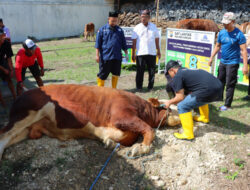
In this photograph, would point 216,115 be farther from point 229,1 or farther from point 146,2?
point 146,2

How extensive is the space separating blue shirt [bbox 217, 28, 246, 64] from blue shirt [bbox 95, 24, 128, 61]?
240 centimetres

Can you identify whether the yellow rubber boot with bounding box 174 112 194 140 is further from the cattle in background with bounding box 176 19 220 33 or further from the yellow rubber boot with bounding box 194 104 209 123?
the cattle in background with bounding box 176 19 220 33

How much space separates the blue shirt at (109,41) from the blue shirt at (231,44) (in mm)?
2400

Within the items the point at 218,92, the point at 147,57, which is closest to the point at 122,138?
the point at 218,92

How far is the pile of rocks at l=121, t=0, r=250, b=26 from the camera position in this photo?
731 inches

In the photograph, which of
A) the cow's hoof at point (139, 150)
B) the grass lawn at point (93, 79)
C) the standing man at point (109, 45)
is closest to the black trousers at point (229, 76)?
the grass lawn at point (93, 79)

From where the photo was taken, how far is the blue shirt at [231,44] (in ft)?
16.5

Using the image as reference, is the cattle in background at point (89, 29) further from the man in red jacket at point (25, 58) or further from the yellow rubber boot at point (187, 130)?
the yellow rubber boot at point (187, 130)

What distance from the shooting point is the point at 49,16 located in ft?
70.1

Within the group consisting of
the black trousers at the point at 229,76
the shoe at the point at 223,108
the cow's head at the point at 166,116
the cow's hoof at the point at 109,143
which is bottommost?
the shoe at the point at 223,108

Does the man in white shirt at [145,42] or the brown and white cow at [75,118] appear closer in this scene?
the brown and white cow at [75,118]

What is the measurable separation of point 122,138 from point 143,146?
339mm

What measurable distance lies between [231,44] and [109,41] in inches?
109

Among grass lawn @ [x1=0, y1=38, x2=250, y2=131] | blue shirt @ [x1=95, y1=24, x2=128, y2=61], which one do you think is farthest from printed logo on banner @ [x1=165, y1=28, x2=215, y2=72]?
blue shirt @ [x1=95, y1=24, x2=128, y2=61]
